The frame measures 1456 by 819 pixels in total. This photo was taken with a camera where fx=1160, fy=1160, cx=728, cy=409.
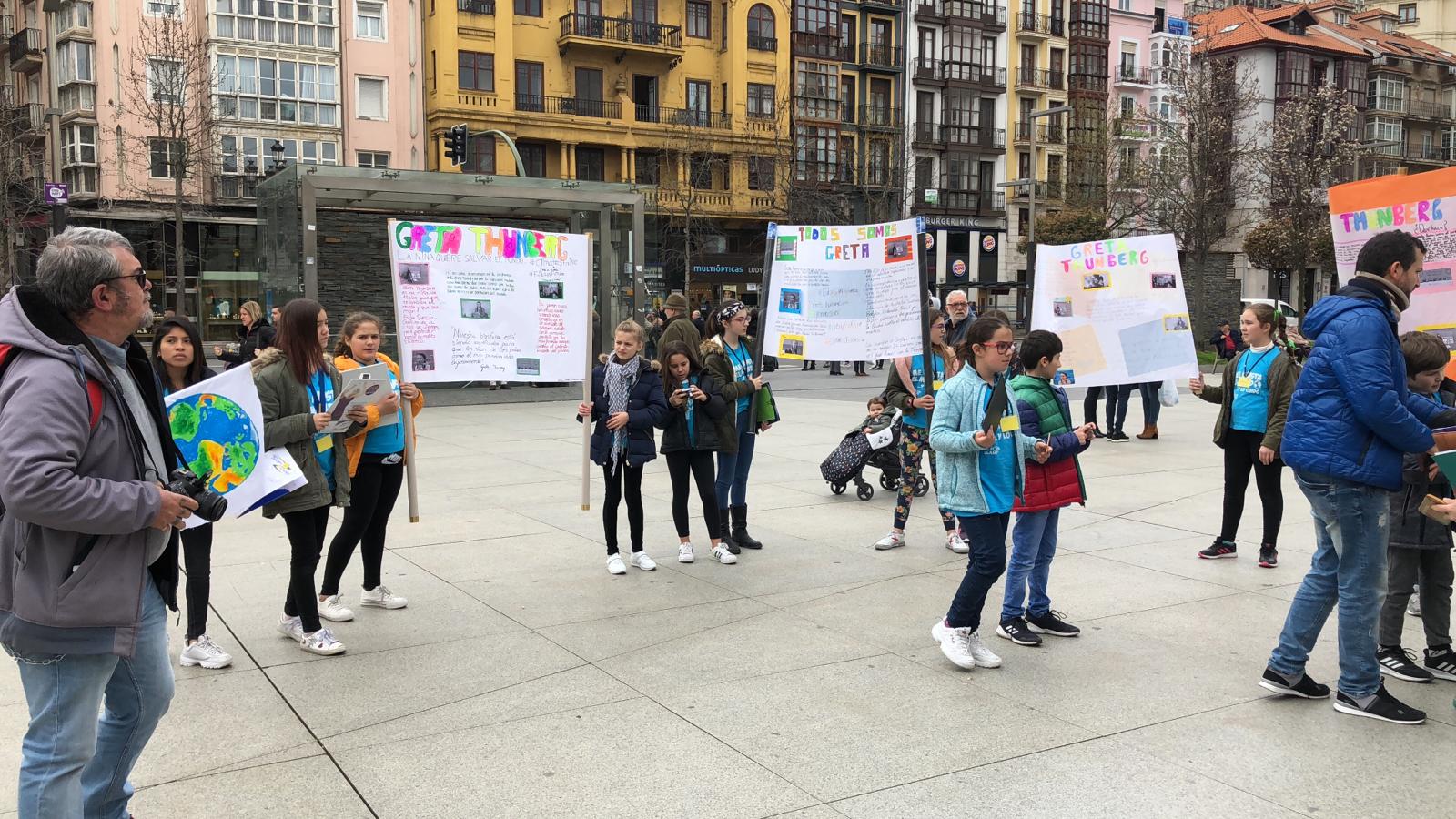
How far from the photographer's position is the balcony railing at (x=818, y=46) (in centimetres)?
5216

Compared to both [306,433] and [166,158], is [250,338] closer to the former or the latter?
[306,433]

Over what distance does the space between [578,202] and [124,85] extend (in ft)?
87.6

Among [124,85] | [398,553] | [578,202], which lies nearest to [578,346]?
[398,553]

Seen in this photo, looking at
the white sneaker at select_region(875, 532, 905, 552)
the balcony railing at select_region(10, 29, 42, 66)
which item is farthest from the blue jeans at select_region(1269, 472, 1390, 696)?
the balcony railing at select_region(10, 29, 42, 66)

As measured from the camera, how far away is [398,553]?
7.70 m

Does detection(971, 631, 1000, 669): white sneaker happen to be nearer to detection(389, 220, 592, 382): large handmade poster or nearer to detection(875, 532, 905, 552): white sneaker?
detection(875, 532, 905, 552): white sneaker

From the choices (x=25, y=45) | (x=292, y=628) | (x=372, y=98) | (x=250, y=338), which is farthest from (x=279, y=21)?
(x=292, y=628)

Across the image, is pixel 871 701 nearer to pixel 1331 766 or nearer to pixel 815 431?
pixel 1331 766

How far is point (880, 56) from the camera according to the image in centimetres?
5516

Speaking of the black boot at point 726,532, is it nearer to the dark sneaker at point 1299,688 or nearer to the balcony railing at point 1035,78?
the dark sneaker at point 1299,688

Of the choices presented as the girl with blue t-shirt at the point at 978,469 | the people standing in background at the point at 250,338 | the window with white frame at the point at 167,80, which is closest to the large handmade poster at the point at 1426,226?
the girl with blue t-shirt at the point at 978,469

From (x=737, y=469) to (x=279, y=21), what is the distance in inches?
1571

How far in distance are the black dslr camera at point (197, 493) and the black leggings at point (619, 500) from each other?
4048 mm

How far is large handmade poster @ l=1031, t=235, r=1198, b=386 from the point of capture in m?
7.68
